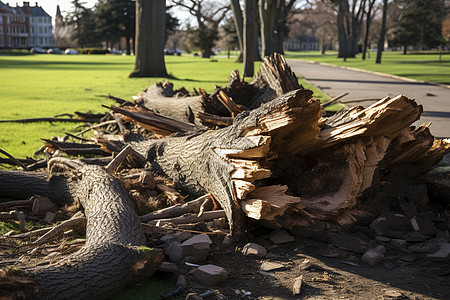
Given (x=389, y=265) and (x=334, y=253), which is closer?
(x=389, y=265)

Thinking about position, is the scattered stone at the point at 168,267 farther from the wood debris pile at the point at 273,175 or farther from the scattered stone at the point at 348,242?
the scattered stone at the point at 348,242

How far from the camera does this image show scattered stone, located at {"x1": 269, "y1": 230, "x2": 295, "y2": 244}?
4.40 metres

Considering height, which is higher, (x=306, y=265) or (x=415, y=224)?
(x=415, y=224)

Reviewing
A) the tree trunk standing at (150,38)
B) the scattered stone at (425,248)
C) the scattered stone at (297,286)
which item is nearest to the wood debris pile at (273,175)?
the scattered stone at (425,248)

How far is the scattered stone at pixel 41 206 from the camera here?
5.32m

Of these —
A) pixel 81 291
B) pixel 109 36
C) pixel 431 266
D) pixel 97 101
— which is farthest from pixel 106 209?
pixel 109 36

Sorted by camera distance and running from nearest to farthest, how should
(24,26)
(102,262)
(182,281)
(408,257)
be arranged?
(102,262)
(182,281)
(408,257)
(24,26)

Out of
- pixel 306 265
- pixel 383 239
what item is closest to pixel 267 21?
pixel 383 239

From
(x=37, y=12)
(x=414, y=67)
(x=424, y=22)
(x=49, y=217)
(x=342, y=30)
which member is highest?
(x=37, y=12)

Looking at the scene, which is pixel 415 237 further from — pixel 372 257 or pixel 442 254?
pixel 372 257

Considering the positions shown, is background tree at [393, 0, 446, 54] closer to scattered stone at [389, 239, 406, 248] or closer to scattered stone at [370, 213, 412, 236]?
scattered stone at [370, 213, 412, 236]

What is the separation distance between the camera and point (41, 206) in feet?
17.5

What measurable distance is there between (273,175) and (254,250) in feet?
3.34

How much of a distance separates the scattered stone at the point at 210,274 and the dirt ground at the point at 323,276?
0.13ft
